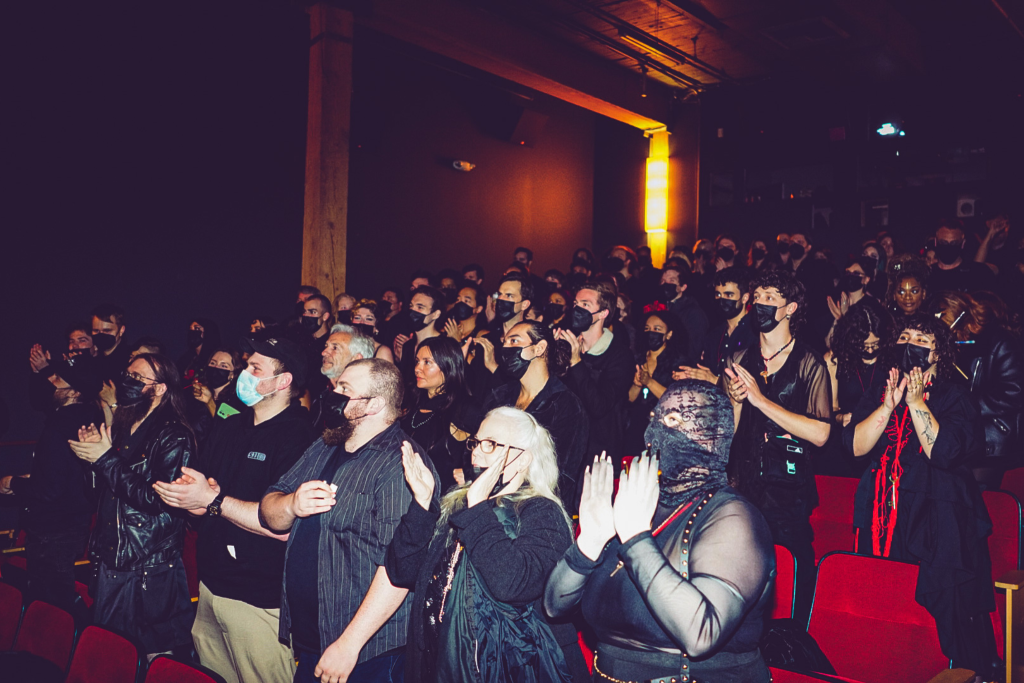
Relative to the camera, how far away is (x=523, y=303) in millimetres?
5367

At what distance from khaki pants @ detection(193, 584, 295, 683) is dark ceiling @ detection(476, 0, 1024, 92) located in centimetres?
780

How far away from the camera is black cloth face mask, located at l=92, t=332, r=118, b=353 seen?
606 centimetres

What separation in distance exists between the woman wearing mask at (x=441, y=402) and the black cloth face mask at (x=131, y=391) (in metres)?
1.29

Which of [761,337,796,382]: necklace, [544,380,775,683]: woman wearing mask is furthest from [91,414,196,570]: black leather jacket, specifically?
[761,337,796,382]: necklace

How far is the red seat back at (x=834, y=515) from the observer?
409cm

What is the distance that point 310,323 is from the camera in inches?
253

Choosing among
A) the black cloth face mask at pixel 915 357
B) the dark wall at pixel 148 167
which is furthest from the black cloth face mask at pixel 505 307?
the dark wall at pixel 148 167

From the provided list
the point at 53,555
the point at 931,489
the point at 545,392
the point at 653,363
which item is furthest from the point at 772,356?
the point at 53,555

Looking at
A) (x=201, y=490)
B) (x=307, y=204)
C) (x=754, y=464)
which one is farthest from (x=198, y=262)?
→ (x=754, y=464)

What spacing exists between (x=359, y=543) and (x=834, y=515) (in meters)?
2.79

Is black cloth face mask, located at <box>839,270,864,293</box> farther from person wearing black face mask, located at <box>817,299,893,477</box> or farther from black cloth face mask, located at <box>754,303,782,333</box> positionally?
black cloth face mask, located at <box>754,303,782,333</box>

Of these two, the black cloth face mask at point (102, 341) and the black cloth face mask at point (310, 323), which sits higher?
the black cloth face mask at point (310, 323)

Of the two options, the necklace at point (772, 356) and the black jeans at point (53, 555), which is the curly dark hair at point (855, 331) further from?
the black jeans at point (53, 555)

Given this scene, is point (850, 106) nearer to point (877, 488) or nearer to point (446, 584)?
point (877, 488)
